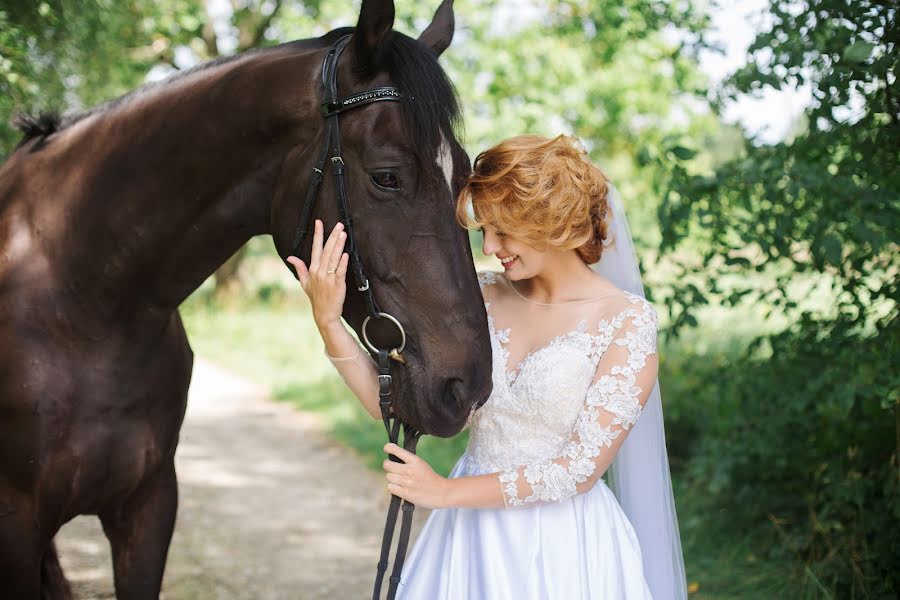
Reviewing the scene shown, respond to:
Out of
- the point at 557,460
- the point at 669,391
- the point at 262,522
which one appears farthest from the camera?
the point at 669,391

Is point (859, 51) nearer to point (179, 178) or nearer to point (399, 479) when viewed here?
point (399, 479)

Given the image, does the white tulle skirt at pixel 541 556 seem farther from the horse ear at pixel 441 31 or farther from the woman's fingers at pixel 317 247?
the horse ear at pixel 441 31

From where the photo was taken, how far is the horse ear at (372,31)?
6.02ft

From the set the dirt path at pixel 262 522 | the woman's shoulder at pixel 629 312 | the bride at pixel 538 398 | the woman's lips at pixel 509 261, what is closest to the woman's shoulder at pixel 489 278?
the bride at pixel 538 398

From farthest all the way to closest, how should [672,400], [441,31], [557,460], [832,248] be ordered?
[672,400] → [832,248] → [441,31] → [557,460]

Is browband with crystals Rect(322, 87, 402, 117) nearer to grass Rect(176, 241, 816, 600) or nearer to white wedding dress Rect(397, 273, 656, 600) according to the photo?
white wedding dress Rect(397, 273, 656, 600)

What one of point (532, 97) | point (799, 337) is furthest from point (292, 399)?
point (799, 337)

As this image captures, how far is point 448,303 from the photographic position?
6.08ft

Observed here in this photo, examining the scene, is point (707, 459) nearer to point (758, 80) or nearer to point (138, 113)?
point (758, 80)

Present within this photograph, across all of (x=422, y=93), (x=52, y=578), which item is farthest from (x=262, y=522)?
(x=422, y=93)

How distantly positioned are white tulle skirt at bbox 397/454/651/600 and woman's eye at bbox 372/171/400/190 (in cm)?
94

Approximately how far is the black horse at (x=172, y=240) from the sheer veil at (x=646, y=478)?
702mm

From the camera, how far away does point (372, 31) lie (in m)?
1.88

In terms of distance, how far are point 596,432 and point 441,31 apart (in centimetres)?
130
